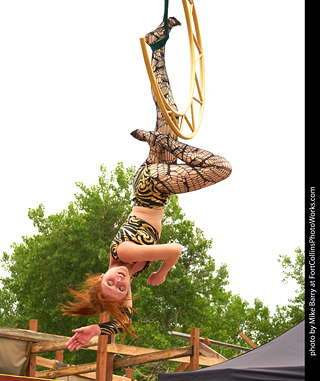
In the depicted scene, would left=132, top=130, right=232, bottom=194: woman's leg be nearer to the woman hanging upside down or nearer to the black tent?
the woman hanging upside down

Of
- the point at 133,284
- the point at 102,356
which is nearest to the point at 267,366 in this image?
the point at 102,356

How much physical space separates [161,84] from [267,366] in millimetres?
2508

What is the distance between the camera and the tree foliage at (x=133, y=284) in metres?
22.2

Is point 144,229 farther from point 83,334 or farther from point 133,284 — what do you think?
point 133,284

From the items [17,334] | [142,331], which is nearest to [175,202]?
[142,331]

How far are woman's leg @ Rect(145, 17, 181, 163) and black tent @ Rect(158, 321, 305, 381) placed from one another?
5.94 ft

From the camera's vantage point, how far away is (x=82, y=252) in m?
23.5

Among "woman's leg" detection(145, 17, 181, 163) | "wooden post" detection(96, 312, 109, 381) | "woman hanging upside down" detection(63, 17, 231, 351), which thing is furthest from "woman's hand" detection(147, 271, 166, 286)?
"wooden post" detection(96, 312, 109, 381)

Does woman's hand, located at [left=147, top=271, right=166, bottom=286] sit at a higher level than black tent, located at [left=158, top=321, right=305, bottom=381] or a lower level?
higher

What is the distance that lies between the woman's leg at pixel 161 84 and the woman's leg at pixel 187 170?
0.45ft

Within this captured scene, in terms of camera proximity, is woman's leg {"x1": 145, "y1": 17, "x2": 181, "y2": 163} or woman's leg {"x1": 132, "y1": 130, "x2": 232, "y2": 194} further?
woman's leg {"x1": 145, "y1": 17, "x2": 181, "y2": 163}

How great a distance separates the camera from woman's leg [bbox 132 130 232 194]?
16.4 feet

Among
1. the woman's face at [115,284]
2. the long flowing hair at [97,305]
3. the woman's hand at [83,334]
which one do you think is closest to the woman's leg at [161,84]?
the woman's face at [115,284]

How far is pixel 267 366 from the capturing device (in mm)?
4969
